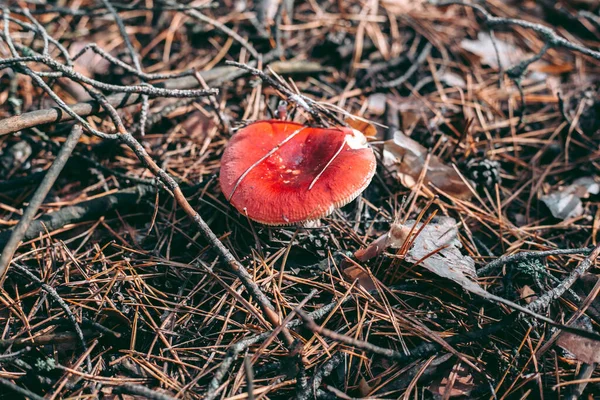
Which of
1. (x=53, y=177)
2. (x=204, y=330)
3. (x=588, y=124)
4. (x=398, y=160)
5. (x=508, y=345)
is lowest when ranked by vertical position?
(x=204, y=330)

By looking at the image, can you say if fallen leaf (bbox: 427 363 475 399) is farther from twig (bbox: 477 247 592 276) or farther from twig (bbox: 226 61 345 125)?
twig (bbox: 226 61 345 125)

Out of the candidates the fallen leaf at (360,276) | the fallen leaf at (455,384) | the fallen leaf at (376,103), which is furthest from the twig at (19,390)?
the fallen leaf at (376,103)

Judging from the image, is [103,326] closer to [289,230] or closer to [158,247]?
[158,247]

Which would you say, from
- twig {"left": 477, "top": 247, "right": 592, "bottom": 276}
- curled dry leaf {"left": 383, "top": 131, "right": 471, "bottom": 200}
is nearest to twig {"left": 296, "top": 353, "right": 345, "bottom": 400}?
twig {"left": 477, "top": 247, "right": 592, "bottom": 276}

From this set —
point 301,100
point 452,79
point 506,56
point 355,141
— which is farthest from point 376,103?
point 506,56

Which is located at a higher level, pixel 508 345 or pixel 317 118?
pixel 317 118

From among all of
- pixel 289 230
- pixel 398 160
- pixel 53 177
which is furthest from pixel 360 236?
pixel 53 177

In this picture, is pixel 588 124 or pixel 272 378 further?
pixel 588 124
